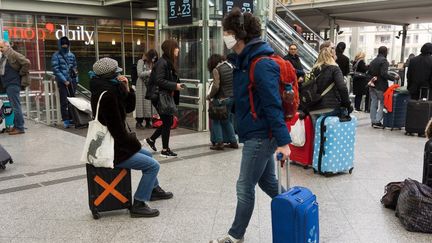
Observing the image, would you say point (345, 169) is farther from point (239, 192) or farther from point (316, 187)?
point (239, 192)

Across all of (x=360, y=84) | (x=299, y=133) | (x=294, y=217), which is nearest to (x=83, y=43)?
(x=360, y=84)

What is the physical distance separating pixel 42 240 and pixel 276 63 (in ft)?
7.56

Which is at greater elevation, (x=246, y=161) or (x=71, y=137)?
(x=246, y=161)

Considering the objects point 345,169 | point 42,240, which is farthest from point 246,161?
point 345,169

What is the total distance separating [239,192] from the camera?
2.93m

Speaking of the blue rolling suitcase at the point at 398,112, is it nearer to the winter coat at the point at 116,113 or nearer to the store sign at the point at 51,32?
the winter coat at the point at 116,113

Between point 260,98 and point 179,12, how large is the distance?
5710 millimetres

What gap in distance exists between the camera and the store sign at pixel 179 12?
774 cm

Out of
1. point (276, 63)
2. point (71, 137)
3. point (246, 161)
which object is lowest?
point (71, 137)

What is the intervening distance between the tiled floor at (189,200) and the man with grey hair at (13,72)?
1214 mm

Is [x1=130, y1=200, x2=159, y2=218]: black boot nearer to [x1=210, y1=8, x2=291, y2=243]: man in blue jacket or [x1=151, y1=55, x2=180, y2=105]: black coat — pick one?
[x1=210, y1=8, x2=291, y2=243]: man in blue jacket

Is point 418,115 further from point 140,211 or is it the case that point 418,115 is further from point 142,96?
point 140,211

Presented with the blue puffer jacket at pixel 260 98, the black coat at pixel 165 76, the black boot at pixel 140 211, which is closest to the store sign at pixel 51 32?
the black coat at pixel 165 76

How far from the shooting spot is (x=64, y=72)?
27.0ft
